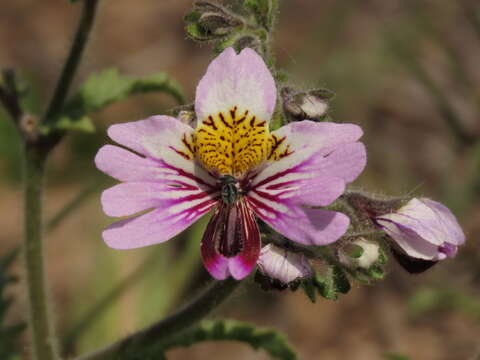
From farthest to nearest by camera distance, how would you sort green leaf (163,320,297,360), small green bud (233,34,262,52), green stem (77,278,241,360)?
green leaf (163,320,297,360)
green stem (77,278,241,360)
small green bud (233,34,262,52)

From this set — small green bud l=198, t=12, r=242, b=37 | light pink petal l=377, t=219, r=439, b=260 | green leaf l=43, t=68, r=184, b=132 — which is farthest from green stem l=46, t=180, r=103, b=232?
light pink petal l=377, t=219, r=439, b=260

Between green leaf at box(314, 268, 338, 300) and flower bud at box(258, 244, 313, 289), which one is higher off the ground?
flower bud at box(258, 244, 313, 289)

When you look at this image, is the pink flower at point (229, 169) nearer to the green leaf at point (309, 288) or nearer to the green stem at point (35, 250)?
the green leaf at point (309, 288)

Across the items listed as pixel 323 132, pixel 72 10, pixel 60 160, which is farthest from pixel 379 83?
pixel 323 132

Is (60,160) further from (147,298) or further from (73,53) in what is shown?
(73,53)

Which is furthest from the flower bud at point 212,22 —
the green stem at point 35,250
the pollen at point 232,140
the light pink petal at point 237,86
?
the green stem at point 35,250

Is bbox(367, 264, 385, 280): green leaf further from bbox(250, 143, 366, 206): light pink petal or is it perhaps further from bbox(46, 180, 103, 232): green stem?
bbox(46, 180, 103, 232): green stem
